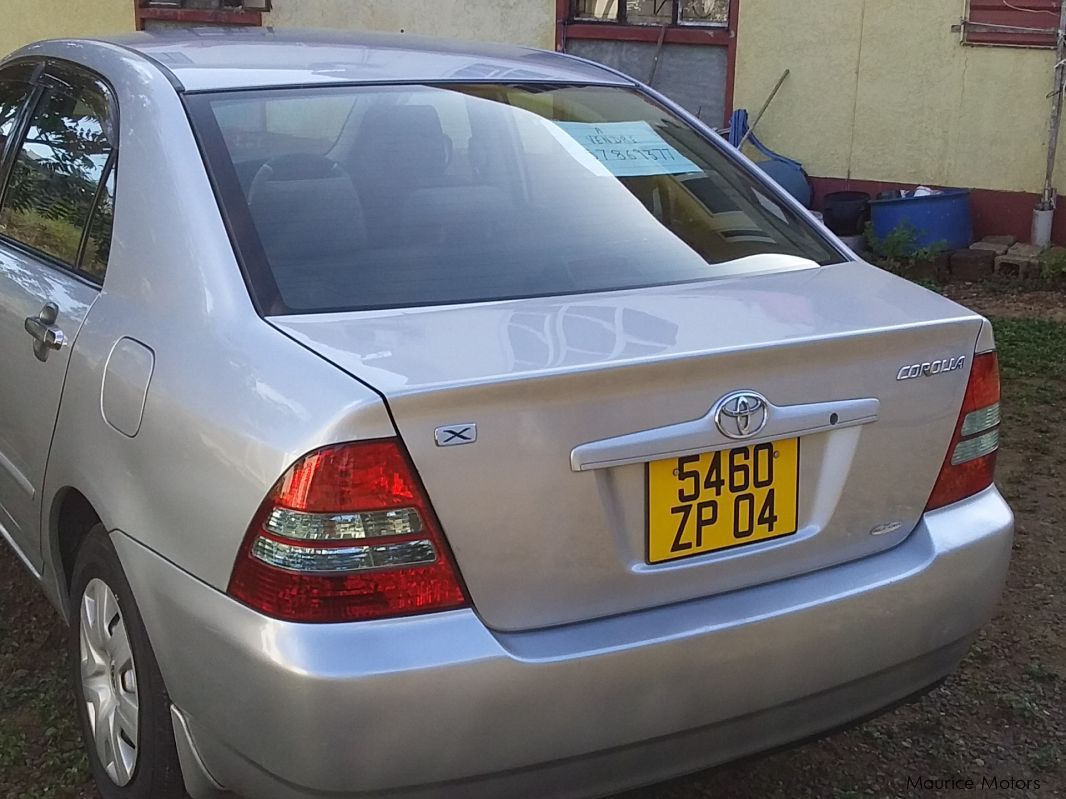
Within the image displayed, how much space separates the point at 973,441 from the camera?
241 cm

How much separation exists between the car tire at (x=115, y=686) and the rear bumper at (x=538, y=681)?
13 centimetres

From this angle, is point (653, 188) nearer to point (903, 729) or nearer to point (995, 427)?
point (995, 427)

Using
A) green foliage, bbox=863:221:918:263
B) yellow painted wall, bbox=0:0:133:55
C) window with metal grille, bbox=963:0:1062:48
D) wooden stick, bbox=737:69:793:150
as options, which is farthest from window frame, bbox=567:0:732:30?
yellow painted wall, bbox=0:0:133:55

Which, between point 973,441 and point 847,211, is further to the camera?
point 847,211

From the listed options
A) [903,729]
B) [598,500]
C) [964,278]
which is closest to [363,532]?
[598,500]

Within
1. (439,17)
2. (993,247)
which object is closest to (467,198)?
(993,247)

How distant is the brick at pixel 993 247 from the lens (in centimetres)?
748

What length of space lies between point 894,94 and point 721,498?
662 centimetres

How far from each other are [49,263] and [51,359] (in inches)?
13.6

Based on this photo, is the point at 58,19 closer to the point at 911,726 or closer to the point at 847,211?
the point at 847,211

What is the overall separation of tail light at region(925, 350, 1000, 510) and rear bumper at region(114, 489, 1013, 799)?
11 centimetres

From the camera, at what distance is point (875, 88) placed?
8.04 m

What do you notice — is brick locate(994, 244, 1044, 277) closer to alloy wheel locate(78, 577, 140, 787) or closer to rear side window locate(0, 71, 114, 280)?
rear side window locate(0, 71, 114, 280)

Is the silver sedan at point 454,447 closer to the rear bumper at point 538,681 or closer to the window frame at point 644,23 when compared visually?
the rear bumper at point 538,681
